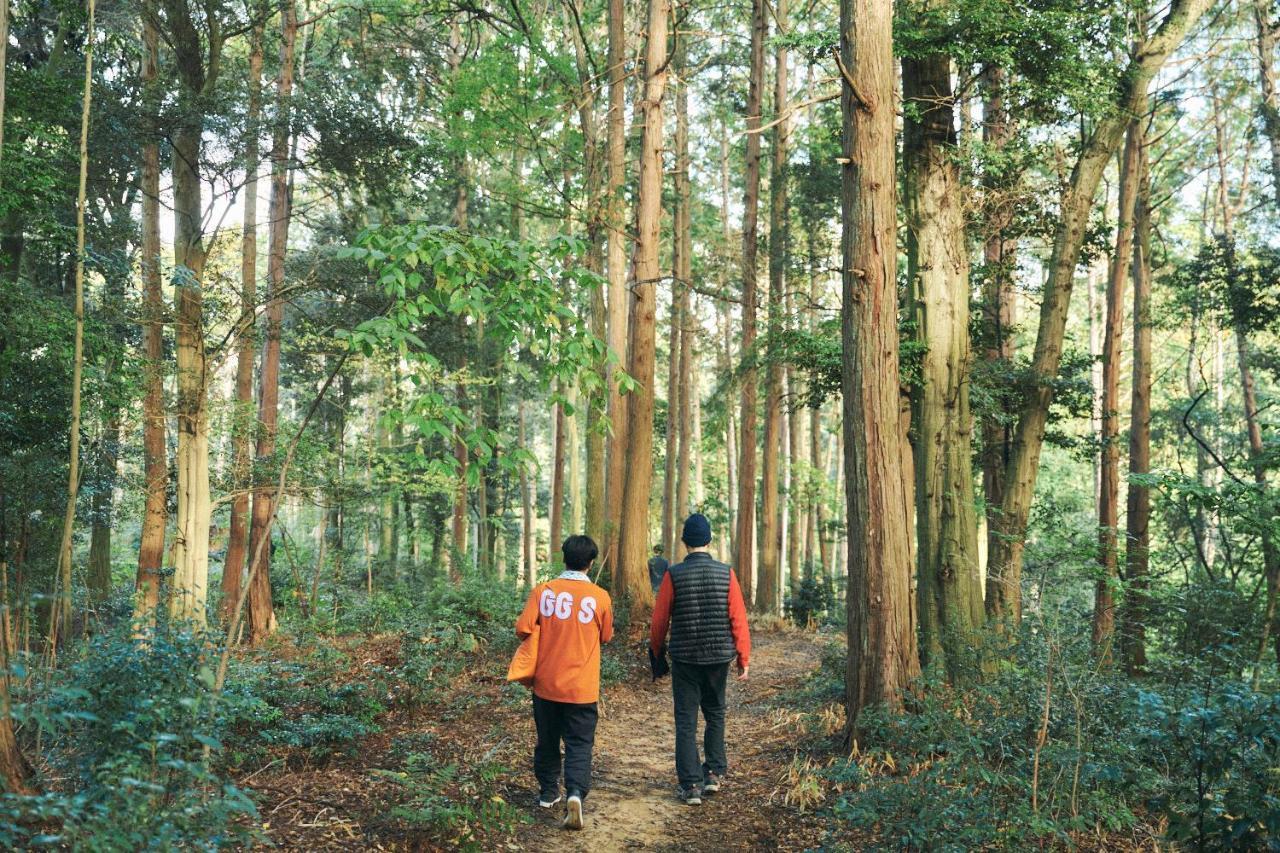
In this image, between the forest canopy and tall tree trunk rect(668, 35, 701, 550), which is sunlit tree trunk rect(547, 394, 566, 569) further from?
the forest canopy

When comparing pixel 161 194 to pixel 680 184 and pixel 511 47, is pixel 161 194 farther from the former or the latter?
pixel 680 184

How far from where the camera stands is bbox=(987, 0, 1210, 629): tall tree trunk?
10.6 metres

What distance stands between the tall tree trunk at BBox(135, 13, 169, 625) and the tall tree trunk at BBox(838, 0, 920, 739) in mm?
7944

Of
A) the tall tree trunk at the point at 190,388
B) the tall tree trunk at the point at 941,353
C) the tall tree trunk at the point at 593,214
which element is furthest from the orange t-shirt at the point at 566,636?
the tall tree trunk at the point at 190,388

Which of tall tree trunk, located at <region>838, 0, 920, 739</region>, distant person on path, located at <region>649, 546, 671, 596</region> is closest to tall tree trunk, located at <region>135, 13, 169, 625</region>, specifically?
distant person on path, located at <region>649, 546, 671, 596</region>

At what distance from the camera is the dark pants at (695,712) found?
6285 millimetres

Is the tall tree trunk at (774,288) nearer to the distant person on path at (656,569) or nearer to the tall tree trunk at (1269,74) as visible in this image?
the distant person on path at (656,569)

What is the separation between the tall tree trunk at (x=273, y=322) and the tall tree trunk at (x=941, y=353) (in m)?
9.15

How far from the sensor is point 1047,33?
902 cm

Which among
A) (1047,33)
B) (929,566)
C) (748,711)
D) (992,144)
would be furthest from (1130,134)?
(748,711)

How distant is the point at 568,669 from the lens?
224 inches

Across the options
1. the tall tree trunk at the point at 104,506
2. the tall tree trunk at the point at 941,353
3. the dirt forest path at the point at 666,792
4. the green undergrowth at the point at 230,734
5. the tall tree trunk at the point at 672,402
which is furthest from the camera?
the tall tree trunk at the point at 672,402

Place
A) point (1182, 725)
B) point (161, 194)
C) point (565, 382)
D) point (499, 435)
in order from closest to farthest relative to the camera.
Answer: point (1182, 725), point (499, 435), point (565, 382), point (161, 194)

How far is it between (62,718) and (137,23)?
48.1 feet
